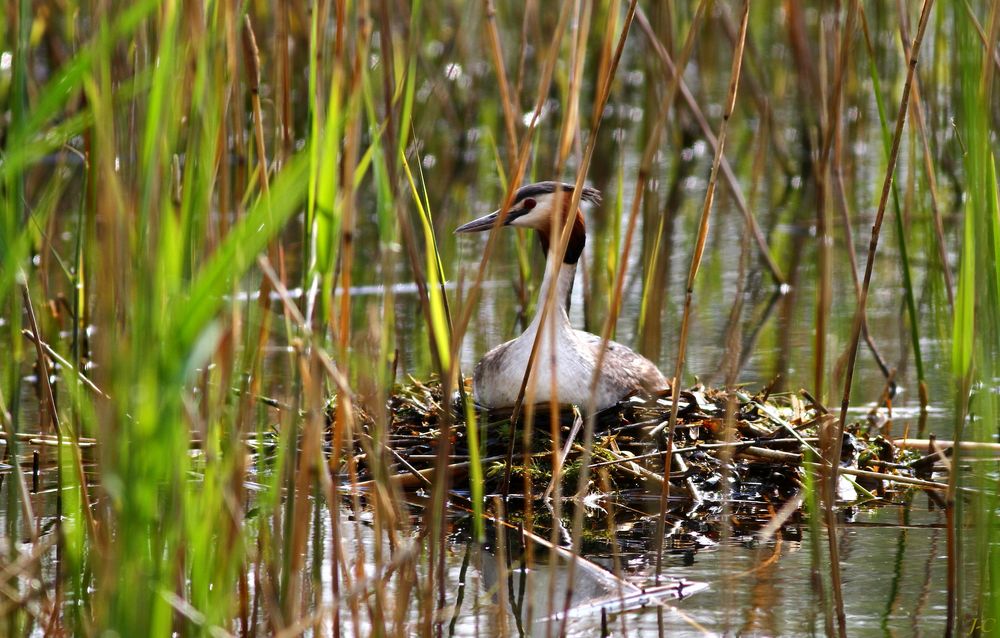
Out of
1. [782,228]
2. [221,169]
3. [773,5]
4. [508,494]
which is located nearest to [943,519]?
[508,494]

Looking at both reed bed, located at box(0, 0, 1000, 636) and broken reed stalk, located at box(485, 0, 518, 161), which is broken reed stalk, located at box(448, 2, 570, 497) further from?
broken reed stalk, located at box(485, 0, 518, 161)

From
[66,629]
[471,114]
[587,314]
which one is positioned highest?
[471,114]

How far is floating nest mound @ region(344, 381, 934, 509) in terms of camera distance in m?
3.75

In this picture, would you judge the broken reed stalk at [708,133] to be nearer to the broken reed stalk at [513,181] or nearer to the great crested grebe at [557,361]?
the broken reed stalk at [513,181]

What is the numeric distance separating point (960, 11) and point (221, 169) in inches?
52.1

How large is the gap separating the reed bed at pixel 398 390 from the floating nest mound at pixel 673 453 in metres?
0.01

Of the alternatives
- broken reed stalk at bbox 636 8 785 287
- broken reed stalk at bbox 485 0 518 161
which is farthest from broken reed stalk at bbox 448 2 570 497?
broken reed stalk at bbox 485 0 518 161

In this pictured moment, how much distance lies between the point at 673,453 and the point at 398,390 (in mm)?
1034

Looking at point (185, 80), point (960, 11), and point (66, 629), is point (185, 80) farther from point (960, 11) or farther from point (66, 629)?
point (960, 11)

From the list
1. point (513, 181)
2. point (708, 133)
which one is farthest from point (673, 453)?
point (708, 133)

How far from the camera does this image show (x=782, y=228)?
24.3 ft

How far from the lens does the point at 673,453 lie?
3.79m

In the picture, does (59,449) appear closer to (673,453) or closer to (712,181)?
(712,181)

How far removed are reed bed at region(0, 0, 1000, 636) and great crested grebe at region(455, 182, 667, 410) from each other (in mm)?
83
